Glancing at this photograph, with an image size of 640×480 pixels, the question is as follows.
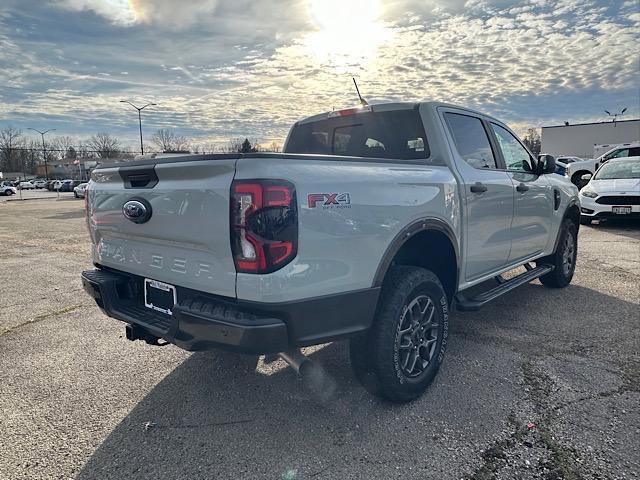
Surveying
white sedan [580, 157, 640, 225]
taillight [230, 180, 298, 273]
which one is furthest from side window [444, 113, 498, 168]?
white sedan [580, 157, 640, 225]

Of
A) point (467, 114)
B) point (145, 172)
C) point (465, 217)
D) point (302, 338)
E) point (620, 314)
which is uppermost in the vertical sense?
point (467, 114)

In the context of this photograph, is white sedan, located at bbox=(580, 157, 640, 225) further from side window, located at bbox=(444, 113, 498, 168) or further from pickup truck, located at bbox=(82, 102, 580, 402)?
pickup truck, located at bbox=(82, 102, 580, 402)

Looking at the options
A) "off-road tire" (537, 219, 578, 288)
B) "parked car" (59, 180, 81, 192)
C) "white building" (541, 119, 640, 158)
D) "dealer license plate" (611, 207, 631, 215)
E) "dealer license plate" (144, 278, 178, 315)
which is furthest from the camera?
"parked car" (59, 180, 81, 192)

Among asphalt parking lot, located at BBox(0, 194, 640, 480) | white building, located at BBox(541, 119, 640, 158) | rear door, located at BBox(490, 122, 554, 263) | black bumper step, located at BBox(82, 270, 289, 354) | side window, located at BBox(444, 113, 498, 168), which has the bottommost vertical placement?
asphalt parking lot, located at BBox(0, 194, 640, 480)

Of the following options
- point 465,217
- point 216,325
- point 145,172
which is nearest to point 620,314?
point 465,217

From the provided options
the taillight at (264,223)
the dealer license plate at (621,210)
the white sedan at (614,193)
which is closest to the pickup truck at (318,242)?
the taillight at (264,223)

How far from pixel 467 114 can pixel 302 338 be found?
2.69 meters

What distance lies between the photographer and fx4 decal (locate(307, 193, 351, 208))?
2.19 metres

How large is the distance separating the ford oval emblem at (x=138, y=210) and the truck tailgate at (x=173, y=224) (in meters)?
0.02

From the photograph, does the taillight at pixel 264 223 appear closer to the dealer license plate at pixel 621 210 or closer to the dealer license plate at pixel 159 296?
the dealer license plate at pixel 159 296

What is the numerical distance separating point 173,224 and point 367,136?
2.01m

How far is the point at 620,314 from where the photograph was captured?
460cm

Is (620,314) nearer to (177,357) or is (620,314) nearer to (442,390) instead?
(442,390)

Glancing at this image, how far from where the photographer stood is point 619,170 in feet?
36.9
